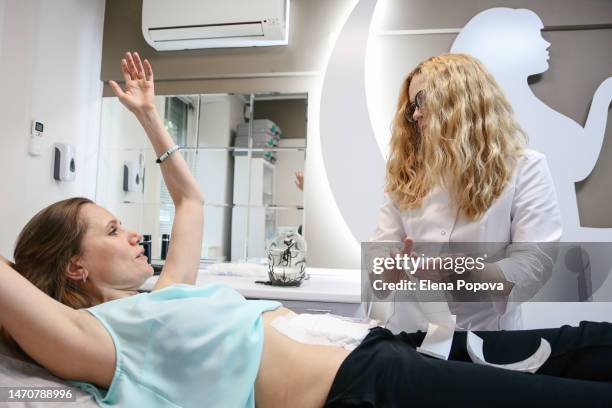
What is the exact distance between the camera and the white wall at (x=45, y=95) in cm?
209

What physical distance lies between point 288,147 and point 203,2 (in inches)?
37.3

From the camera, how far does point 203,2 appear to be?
7.98 ft

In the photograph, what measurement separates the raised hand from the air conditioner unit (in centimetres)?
109

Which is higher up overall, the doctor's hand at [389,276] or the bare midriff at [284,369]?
the doctor's hand at [389,276]

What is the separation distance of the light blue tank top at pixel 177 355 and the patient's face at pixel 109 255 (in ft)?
0.46

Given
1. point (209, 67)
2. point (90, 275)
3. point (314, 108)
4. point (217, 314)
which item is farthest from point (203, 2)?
point (217, 314)

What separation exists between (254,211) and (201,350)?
1.49m

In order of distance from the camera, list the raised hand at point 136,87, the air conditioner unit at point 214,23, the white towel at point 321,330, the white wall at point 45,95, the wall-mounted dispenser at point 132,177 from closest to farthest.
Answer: the white towel at point 321,330 < the raised hand at point 136,87 < the white wall at point 45,95 < the air conditioner unit at point 214,23 < the wall-mounted dispenser at point 132,177

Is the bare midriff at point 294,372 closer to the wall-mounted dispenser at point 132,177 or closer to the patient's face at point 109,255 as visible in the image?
the patient's face at point 109,255

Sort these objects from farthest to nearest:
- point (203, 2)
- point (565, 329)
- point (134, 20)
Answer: point (134, 20) → point (203, 2) → point (565, 329)

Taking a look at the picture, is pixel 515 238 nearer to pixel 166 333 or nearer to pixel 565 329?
pixel 565 329

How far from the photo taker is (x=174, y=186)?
4.61 feet

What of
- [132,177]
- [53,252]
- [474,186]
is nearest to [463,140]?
[474,186]

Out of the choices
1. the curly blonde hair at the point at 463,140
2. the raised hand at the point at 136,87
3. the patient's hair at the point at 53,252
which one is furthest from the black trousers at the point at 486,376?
the raised hand at the point at 136,87
